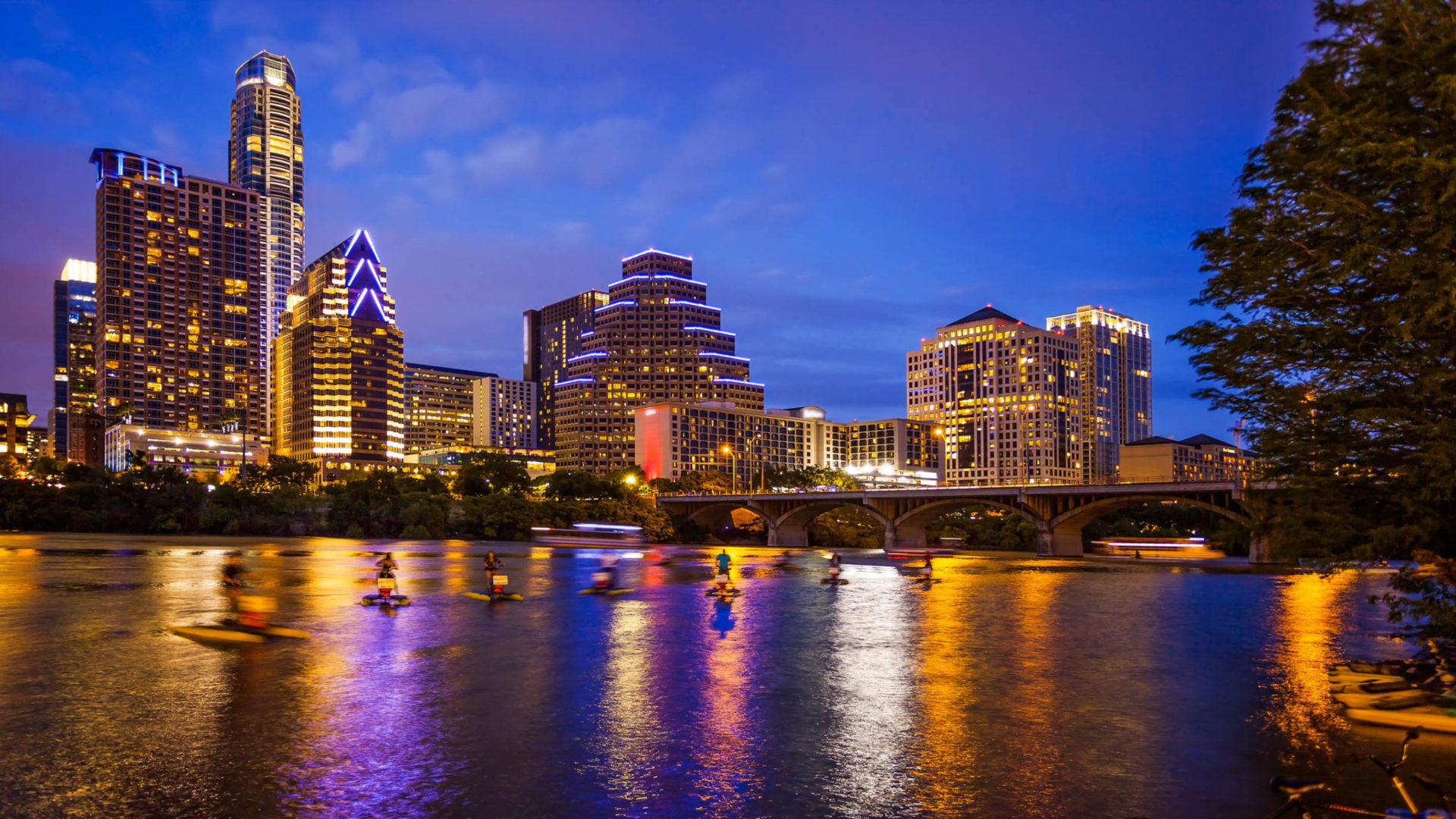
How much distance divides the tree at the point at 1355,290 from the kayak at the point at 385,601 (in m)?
28.2

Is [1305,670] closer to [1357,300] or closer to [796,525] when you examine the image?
[1357,300]

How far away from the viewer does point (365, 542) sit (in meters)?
95.9

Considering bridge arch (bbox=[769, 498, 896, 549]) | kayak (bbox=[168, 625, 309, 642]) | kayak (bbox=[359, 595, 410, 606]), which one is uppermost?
kayak (bbox=[168, 625, 309, 642])

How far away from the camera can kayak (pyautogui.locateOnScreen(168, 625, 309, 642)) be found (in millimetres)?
26016

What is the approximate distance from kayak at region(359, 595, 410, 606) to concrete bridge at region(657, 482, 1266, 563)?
63.8 metres

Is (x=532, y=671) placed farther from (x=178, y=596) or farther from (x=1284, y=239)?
(x=178, y=596)

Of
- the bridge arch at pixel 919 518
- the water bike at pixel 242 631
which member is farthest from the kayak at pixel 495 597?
the bridge arch at pixel 919 518

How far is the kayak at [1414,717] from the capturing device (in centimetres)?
1656

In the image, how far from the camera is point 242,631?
86.4 feet

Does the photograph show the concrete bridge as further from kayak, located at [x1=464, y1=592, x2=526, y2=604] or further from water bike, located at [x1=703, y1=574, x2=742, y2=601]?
kayak, located at [x1=464, y1=592, x2=526, y2=604]

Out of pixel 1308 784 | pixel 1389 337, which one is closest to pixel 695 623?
pixel 1389 337

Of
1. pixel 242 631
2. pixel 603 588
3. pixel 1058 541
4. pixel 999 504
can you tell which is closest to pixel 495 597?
pixel 603 588

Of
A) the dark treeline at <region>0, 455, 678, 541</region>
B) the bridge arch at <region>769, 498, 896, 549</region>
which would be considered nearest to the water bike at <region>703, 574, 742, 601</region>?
the dark treeline at <region>0, 455, 678, 541</region>

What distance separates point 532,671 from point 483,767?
27.2ft
